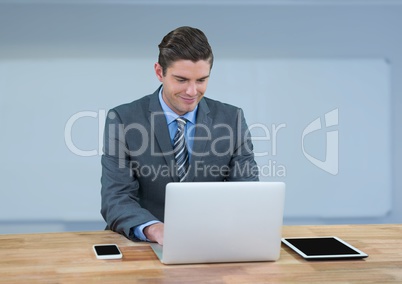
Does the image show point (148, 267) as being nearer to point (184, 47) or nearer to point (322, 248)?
point (322, 248)

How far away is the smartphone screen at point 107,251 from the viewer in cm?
229

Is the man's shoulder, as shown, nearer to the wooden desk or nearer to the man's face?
the man's face

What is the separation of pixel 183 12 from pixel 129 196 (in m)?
2.43

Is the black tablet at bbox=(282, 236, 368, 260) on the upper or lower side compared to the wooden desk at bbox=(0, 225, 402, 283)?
upper

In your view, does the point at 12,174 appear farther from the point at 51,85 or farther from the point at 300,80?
the point at 300,80

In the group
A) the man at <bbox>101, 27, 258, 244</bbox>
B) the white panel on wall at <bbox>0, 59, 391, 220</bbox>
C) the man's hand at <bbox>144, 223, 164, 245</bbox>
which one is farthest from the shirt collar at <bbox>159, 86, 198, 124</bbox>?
the white panel on wall at <bbox>0, 59, 391, 220</bbox>

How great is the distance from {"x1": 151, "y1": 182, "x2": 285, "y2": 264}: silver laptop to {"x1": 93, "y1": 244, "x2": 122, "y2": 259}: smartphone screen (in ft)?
0.60

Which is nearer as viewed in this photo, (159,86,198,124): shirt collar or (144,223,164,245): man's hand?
(144,223,164,245): man's hand

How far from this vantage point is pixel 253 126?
5039 mm

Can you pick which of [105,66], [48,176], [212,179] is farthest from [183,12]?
[212,179]

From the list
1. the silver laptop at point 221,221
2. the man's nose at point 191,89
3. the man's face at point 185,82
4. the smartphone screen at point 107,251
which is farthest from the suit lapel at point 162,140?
the silver laptop at point 221,221

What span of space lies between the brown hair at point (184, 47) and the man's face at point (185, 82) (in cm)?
2

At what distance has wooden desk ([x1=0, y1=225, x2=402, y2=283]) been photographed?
2072 millimetres

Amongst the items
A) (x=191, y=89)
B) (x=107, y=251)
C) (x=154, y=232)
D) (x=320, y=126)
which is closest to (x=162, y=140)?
(x=191, y=89)
